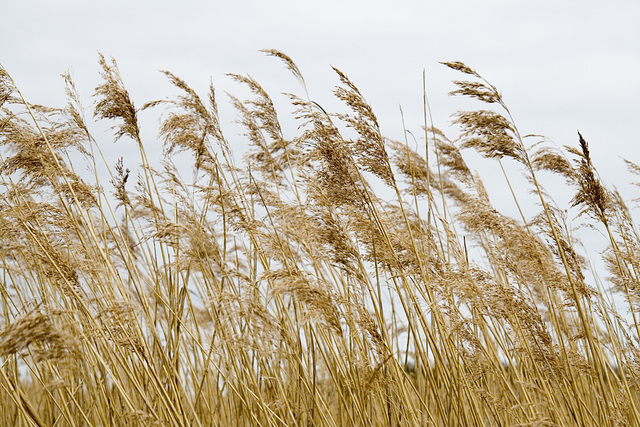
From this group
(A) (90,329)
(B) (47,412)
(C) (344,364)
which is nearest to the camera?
(A) (90,329)

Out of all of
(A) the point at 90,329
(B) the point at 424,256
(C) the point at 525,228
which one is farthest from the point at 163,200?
(C) the point at 525,228

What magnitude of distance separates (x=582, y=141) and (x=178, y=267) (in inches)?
71.9

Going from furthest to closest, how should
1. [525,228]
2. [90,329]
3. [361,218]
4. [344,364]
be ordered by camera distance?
[525,228] < [344,364] < [361,218] < [90,329]

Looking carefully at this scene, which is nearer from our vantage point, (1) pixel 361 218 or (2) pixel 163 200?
(1) pixel 361 218

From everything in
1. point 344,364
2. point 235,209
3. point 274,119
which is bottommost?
point 344,364

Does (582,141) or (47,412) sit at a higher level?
(582,141)

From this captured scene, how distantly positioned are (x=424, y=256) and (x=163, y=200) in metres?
1.40

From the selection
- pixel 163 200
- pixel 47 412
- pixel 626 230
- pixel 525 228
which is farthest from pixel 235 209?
pixel 626 230

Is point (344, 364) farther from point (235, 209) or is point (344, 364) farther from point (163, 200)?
point (163, 200)

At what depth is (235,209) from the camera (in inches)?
119

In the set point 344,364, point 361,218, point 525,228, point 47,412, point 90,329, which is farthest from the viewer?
point 47,412

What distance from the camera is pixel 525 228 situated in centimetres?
335

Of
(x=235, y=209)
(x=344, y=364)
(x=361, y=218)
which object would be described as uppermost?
(x=235, y=209)

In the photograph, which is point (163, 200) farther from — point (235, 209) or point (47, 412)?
point (47, 412)
